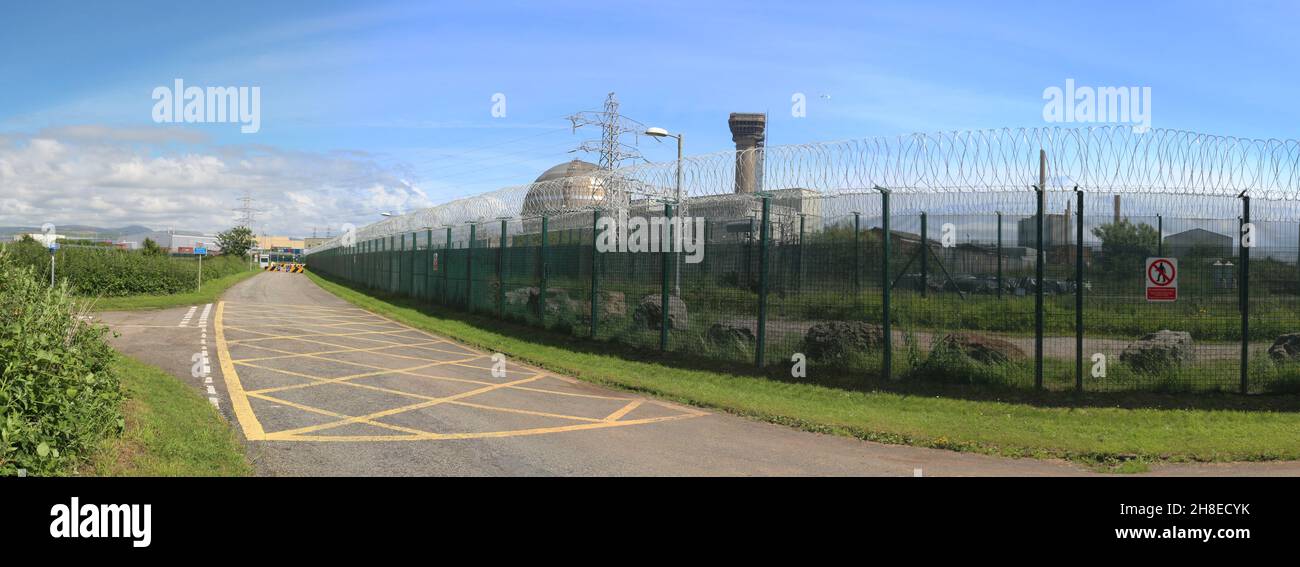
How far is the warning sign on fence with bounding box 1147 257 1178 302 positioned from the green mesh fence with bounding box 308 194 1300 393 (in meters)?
0.08

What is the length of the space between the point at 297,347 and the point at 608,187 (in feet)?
22.8

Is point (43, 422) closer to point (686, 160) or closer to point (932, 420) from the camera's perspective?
point (932, 420)

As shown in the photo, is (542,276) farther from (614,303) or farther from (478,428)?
(478,428)

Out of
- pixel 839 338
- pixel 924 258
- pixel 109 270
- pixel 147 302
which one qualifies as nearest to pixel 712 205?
pixel 839 338

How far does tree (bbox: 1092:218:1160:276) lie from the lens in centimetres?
959

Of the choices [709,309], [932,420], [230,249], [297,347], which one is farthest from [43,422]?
[230,249]

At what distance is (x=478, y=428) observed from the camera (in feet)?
26.1

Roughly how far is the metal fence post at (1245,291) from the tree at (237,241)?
4864 inches

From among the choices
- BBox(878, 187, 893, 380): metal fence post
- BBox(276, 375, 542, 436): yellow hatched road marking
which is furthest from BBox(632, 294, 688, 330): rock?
BBox(878, 187, 893, 380): metal fence post

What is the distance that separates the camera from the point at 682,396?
10188 millimetres

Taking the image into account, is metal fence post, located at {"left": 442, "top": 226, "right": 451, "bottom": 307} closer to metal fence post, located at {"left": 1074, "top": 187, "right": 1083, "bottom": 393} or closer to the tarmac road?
the tarmac road

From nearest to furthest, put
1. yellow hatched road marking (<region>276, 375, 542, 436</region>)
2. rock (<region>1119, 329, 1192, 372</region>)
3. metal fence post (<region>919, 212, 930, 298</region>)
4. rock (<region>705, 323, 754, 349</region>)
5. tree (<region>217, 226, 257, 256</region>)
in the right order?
yellow hatched road marking (<region>276, 375, 542, 436</region>)
rock (<region>1119, 329, 1192, 372</region>)
metal fence post (<region>919, 212, 930, 298</region>)
rock (<region>705, 323, 754, 349</region>)
tree (<region>217, 226, 257, 256</region>)

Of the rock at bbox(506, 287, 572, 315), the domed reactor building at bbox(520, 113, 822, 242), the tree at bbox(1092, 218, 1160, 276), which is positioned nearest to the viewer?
the tree at bbox(1092, 218, 1160, 276)

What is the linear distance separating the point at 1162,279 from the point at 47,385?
11.4m
